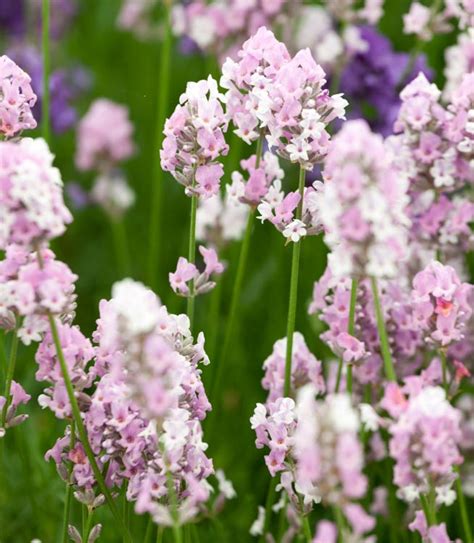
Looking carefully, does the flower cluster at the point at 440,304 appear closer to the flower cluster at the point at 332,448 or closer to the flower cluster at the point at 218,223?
the flower cluster at the point at 332,448

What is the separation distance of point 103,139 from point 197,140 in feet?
7.17

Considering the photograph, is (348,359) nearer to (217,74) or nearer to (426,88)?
(426,88)

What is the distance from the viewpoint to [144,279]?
334 centimetres

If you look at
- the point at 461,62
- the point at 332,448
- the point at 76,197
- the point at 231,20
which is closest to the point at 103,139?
the point at 76,197

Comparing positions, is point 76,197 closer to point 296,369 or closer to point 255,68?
point 296,369

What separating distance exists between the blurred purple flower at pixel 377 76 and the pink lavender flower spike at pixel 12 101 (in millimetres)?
1106

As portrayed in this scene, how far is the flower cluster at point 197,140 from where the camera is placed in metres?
1.56

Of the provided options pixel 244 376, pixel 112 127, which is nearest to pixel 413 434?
pixel 244 376

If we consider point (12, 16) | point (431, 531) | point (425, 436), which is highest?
point (12, 16)

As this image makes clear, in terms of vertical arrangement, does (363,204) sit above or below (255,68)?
below

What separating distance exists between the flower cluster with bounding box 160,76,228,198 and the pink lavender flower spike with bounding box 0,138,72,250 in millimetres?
331

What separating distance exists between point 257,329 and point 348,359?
4.44ft

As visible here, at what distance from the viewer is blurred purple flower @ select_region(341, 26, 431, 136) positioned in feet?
8.39

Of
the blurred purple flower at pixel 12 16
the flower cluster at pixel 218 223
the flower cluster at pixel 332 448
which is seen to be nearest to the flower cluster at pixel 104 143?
the blurred purple flower at pixel 12 16
